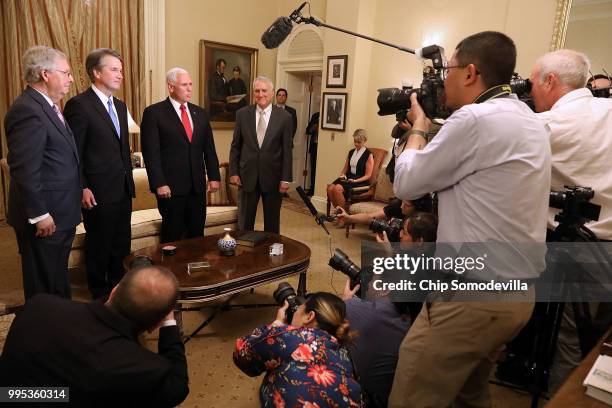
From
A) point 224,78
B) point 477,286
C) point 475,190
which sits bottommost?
point 477,286

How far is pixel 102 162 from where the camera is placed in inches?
99.3

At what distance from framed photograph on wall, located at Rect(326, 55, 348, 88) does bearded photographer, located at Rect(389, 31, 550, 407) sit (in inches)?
169

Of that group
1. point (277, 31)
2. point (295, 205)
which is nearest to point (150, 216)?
point (277, 31)

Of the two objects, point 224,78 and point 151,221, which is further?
point 224,78

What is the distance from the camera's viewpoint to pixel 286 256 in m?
2.51

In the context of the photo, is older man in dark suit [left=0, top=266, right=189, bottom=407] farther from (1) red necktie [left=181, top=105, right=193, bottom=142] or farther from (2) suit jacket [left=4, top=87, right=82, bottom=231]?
(1) red necktie [left=181, top=105, right=193, bottom=142]

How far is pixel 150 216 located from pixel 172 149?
69cm

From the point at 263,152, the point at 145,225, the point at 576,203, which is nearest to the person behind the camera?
the point at 576,203

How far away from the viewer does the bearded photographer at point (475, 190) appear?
3.46 feet

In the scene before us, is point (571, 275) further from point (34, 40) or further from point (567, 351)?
point (34, 40)

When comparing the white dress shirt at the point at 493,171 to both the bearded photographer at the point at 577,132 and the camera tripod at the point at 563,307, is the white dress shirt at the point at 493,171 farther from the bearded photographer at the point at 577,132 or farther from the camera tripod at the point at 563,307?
the bearded photographer at the point at 577,132

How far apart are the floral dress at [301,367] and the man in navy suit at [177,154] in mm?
1922

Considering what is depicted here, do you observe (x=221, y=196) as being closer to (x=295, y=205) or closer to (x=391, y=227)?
(x=295, y=205)

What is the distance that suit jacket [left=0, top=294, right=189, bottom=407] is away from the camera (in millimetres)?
955
